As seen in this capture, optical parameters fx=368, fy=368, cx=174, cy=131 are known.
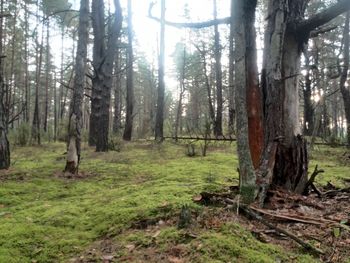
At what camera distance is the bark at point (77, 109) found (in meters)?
7.20

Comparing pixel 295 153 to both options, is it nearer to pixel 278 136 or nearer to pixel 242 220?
pixel 278 136

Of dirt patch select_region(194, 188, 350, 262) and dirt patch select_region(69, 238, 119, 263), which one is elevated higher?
dirt patch select_region(194, 188, 350, 262)

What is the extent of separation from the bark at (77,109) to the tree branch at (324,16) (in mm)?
4493

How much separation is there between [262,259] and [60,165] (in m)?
6.43

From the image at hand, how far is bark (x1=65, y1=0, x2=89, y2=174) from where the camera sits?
720 cm

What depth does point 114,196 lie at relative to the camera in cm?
507

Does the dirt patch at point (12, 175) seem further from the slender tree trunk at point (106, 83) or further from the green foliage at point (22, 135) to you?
the green foliage at point (22, 135)

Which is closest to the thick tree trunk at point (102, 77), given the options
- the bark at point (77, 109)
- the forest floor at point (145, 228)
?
the bark at point (77, 109)

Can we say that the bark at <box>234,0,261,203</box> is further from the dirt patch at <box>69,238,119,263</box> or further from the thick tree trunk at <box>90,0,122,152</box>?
the thick tree trunk at <box>90,0,122,152</box>

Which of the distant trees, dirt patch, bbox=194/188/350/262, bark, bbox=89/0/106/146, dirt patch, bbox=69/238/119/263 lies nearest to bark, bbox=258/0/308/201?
the distant trees

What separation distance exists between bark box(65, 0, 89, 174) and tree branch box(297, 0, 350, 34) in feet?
14.7

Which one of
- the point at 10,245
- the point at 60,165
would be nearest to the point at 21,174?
the point at 60,165

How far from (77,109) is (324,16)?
16.0ft

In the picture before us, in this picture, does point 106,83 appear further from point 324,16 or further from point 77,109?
point 324,16
